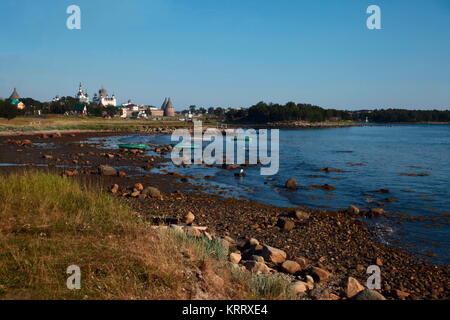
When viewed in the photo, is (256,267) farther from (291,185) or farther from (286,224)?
(291,185)

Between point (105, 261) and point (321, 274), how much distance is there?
18.5 ft

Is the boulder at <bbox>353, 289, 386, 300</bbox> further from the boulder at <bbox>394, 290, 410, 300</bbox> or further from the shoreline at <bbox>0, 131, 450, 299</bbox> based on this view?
the boulder at <bbox>394, 290, 410, 300</bbox>

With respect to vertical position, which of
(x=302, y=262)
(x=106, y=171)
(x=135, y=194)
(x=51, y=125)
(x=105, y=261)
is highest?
(x=51, y=125)

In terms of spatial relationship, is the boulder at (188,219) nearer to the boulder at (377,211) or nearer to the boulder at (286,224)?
the boulder at (286,224)

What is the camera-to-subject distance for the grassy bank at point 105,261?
572 cm

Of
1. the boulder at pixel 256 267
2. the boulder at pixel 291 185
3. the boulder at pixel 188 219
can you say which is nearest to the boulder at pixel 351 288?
the boulder at pixel 256 267

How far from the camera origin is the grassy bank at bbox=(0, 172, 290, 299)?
225 inches

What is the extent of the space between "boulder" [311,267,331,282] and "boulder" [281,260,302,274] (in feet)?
1.49

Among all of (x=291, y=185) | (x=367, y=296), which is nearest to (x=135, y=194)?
(x=291, y=185)

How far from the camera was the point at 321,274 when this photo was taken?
935 cm

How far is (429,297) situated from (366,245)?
4.01 meters

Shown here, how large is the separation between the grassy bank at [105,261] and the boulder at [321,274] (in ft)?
8.21

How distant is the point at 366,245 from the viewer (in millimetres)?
13039

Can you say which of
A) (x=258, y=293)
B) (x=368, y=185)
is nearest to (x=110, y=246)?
(x=258, y=293)
